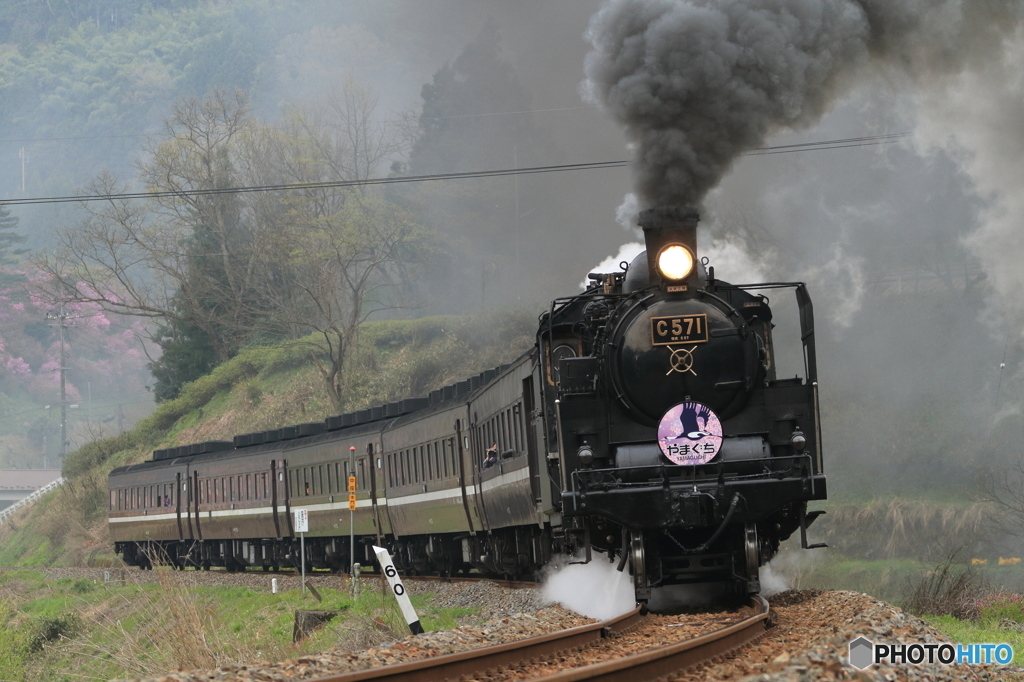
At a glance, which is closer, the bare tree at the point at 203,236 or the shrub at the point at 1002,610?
the shrub at the point at 1002,610

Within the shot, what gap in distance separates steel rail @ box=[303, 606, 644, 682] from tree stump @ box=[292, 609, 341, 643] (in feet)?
21.8

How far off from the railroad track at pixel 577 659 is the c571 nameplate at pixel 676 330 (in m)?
2.53

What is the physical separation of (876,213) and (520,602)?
2658cm

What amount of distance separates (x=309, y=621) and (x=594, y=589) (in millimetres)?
4548

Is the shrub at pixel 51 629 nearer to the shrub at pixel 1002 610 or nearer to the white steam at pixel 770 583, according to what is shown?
the white steam at pixel 770 583

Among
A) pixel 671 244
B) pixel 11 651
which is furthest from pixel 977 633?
pixel 11 651

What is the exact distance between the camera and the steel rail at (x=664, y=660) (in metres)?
6.44

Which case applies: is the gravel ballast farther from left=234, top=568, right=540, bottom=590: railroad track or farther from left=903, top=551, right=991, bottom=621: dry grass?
left=234, top=568, right=540, bottom=590: railroad track

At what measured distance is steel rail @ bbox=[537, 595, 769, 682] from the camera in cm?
644

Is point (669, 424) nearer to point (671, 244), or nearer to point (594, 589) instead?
point (671, 244)

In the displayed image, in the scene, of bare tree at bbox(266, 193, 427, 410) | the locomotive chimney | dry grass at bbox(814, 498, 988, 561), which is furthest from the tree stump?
bare tree at bbox(266, 193, 427, 410)

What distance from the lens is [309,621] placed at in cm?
1513

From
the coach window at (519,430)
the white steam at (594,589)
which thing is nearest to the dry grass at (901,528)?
the coach window at (519,430)

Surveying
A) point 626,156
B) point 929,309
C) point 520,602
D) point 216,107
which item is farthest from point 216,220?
point 520,602
